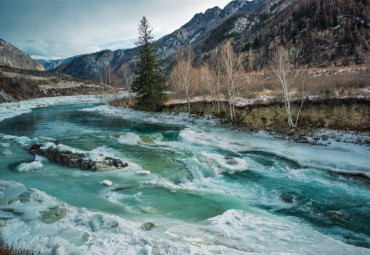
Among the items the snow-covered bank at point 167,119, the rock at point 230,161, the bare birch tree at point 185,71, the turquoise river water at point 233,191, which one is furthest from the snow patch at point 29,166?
the bare birch tree at point 185,71

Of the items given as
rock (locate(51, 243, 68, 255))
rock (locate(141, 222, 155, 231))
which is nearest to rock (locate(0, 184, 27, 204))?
rock (locate(51, 243, 68, 255))

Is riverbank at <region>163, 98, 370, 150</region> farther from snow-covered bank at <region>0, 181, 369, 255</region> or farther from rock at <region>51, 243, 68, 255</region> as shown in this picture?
rock at <region>51, 243, 68, 255</region>

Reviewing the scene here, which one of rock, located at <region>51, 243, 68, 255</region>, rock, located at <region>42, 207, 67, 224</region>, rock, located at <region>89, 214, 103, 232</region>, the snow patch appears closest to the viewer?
rock, located at <region>51, 243, 68, 255</region>

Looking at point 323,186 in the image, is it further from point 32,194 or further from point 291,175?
point 32,194

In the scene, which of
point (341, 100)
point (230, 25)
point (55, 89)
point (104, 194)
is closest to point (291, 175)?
point (104, 194)

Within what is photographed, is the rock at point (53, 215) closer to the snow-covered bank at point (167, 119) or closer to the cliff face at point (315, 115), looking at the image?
the cliff face at point (315, 115)

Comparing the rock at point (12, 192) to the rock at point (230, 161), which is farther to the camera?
the rock at point (230, 161)

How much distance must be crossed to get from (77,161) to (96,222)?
694cm

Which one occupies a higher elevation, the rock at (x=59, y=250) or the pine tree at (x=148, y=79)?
the pine tree at (x=148, y=79)

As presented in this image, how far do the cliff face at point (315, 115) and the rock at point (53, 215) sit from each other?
16031 millimetres

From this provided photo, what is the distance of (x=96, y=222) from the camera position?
5160mm

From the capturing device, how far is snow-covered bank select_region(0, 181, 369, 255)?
14.1 ft

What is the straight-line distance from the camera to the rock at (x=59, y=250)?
12.6ft

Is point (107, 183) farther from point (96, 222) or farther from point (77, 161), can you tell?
point (96, 222)
